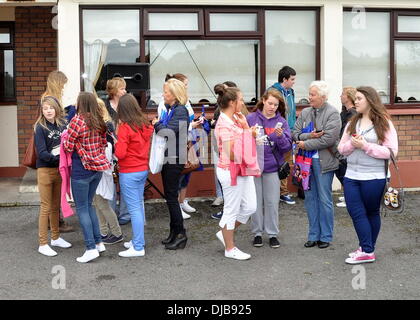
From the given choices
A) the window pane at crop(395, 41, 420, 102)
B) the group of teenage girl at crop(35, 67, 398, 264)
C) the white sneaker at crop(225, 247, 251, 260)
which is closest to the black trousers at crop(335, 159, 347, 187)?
the group of teenage girl at crop(35, 67, 398, 264)

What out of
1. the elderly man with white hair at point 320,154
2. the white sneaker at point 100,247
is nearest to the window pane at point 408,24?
the elderly man with white hair at point 320,154

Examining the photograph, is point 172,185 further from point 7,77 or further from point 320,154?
point 7,77

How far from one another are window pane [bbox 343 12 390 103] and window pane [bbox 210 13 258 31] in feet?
4.98

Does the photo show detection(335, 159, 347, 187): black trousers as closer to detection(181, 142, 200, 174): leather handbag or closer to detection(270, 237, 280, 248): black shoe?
detection(270, 237, 280, 248): black shoe

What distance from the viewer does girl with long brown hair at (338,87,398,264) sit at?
5.45 metres

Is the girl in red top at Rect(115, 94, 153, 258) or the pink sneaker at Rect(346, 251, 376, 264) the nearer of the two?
the pink sneaker at Rect(346, 251, 376, 264)

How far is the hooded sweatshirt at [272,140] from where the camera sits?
238 inches

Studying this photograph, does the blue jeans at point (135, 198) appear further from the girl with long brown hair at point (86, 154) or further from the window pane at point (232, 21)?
the window pane at point (232, 21)

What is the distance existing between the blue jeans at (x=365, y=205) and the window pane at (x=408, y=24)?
4529mm

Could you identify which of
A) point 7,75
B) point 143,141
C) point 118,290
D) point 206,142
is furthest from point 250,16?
point 118,290

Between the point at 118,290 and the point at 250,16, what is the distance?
5.06 metres

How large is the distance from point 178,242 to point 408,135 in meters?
4.62

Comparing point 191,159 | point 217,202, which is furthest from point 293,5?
point 191,159
